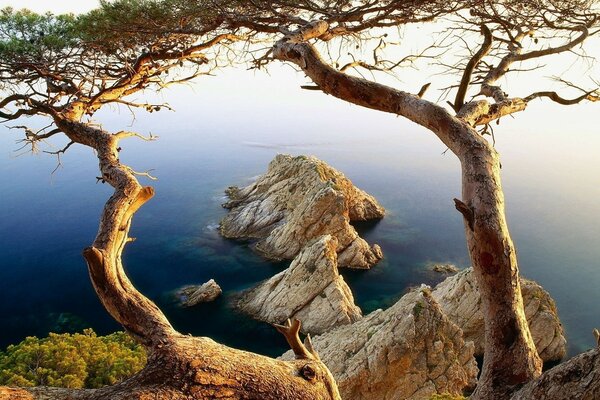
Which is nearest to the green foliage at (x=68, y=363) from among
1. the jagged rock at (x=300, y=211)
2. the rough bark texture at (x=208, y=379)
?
the rough bark texture at (x=208, y=379)

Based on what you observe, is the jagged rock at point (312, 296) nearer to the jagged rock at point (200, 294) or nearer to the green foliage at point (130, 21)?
the jagged rock at point (200, 294)

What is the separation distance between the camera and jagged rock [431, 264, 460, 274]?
29172 mm

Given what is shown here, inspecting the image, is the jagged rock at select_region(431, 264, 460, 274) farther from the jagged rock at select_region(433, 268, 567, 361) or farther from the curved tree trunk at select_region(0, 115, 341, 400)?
the curved tree trunk at select_region(0, 115, 341, 400)

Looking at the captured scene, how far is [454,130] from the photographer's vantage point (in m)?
3.20

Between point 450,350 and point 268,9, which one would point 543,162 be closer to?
point 450,350

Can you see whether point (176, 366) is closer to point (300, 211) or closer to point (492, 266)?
point (492, 266)

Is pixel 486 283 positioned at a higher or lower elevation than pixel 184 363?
higher

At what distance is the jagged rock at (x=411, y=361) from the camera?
13.3 m

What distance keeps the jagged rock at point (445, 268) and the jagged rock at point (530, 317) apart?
9.53m

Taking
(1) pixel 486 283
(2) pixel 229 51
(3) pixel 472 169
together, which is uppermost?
(2) pixel 229 51

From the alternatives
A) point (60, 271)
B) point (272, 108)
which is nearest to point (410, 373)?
point (60, 271)

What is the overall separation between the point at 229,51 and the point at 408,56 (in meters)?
3.50

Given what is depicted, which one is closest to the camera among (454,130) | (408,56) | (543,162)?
(454,130)

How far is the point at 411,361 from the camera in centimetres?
1345
